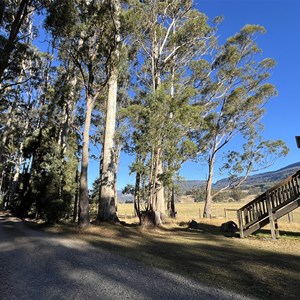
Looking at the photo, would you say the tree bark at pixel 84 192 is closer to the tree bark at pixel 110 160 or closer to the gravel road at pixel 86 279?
the tree bark at pixel 110 160

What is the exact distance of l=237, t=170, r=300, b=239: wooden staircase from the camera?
9883mm

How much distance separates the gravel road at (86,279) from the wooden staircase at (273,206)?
21.5 ft

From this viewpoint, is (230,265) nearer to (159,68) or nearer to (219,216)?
(159,68)

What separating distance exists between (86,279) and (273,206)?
820cm

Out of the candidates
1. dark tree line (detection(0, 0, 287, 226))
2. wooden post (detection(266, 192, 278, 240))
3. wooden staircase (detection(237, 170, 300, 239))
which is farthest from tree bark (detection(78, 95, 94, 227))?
wooden post (detection(266, 192, 278, 240))

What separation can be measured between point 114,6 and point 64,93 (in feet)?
19.4

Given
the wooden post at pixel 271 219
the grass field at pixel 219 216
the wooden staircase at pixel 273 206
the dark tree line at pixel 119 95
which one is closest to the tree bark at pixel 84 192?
the dark tree line at pixel 119 95

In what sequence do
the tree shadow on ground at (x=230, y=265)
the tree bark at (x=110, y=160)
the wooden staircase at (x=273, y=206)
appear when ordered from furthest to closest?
the tree bark at (x=110, y=160)
the wooden staircase at (x=273, y=206)
the tree shadow on ground at (x=230, y=265)

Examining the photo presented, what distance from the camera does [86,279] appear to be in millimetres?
4266

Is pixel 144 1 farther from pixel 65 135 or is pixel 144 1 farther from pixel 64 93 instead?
pixel 65 135

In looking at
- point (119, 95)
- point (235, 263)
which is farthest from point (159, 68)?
point (235, 263)

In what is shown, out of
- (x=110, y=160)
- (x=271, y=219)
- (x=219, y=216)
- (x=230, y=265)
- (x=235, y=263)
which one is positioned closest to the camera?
(x=230, y=265)

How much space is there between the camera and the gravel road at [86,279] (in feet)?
11.9

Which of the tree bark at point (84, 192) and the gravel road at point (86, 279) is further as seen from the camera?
the tree bark at point (84, 192)
